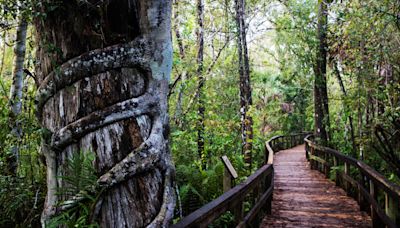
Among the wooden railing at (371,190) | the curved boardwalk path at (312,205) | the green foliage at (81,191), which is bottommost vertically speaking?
the curved boardwalk path at (312,205)

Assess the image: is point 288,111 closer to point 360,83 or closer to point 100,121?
point 360,83

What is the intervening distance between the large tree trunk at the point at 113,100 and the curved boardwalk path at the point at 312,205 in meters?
4.29

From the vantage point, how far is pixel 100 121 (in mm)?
2172

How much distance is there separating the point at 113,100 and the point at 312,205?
627 cm

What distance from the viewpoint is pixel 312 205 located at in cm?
732

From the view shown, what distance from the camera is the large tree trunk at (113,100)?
7.10 feet

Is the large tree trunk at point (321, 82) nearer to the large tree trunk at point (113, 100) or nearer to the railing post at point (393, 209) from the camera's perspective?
the railing post at point (393, 209)

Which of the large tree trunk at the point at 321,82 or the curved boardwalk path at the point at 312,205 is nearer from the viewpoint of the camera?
the curved boardwalk path at the point at 312,205

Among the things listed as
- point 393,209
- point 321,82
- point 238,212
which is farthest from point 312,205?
point 321,82

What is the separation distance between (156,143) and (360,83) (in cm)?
1068

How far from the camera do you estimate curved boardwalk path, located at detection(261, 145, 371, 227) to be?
19.7 feet

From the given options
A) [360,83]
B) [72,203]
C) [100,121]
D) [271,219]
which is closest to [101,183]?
[72,203]

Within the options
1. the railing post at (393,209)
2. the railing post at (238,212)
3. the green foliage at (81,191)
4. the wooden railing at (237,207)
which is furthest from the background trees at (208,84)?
the railing post at (238,212)

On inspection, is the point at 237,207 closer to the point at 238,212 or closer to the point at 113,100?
the point at 238,212
